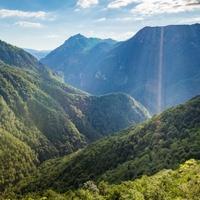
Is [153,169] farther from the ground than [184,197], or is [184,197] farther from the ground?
[184,197]

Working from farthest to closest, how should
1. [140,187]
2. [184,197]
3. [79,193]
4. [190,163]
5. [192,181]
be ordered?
[190,163] → [79,193] → [140,187] → [192,181] → [184,197]

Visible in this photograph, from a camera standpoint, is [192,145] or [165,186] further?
[192,145]

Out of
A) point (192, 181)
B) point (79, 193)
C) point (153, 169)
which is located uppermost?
point (192, 181)

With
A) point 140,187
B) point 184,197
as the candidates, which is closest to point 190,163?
point 140,187

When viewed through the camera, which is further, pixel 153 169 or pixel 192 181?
pixel 153 169

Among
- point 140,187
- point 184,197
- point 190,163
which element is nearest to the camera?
point 184,197

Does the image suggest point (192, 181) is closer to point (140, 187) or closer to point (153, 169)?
point (140, 187)

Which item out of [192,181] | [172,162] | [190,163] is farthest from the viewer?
[172,162]

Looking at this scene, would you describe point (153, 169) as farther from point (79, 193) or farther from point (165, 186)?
point (165, 186)

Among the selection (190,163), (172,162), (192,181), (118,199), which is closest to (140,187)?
(118,199)
